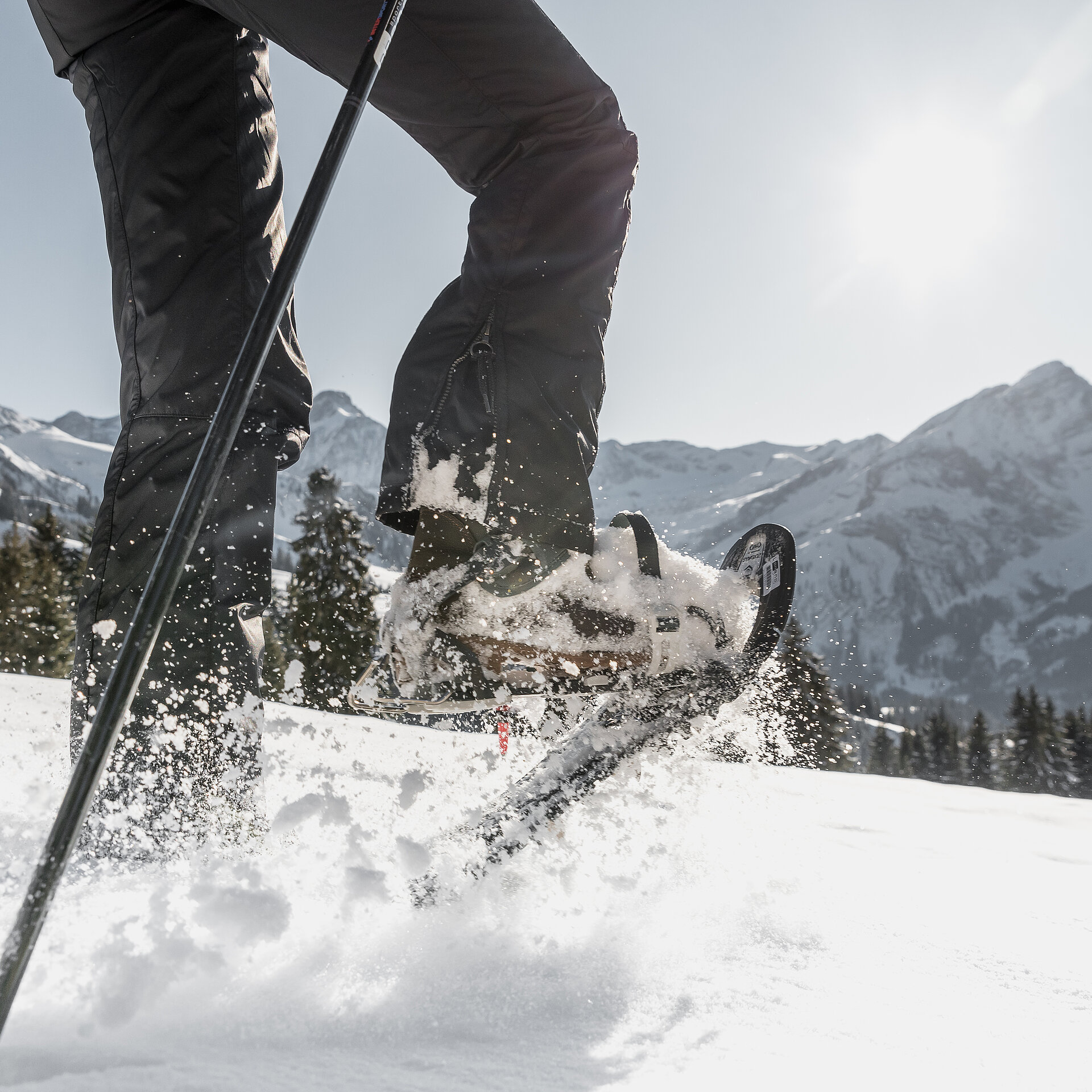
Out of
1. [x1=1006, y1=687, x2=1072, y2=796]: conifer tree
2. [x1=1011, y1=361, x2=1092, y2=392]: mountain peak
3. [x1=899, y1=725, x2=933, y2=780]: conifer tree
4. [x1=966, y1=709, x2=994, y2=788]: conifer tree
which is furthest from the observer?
[x1=1011, y1=361, x2=1092, y2=392]: mountain peak

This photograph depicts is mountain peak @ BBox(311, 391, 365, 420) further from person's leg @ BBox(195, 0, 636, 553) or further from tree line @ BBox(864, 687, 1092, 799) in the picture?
person's leg @ BBox(195, 0, 636, 553)

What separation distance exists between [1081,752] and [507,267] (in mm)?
46556

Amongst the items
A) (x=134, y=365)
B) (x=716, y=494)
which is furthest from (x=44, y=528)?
(x=716, y=494)

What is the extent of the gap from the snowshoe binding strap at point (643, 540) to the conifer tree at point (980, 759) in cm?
4475

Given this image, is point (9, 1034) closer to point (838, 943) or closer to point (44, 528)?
point (838, 943)

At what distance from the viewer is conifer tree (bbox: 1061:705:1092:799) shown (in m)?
36.8

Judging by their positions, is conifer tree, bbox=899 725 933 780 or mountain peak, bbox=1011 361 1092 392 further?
mountain peak, bbox=1011 361 1092 392

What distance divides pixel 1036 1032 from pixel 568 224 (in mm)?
932

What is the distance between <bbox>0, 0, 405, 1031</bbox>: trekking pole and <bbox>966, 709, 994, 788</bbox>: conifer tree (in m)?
45.3

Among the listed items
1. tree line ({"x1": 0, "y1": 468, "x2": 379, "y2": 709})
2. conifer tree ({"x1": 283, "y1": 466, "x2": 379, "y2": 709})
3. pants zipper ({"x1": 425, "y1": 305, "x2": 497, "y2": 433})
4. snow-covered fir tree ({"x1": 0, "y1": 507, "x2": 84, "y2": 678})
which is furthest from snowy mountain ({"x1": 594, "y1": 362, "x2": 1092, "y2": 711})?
pants zipper ({"x1": 425, "y1": 305, "x2": 497, "y2": 433})

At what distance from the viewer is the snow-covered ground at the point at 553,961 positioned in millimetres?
516

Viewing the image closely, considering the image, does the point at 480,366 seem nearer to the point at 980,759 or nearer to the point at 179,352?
the point at 179,352

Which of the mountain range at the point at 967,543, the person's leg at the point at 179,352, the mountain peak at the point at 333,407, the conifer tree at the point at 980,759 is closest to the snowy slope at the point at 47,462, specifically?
the mountain range at the point at 967,543

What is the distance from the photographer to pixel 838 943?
2.61 feet
